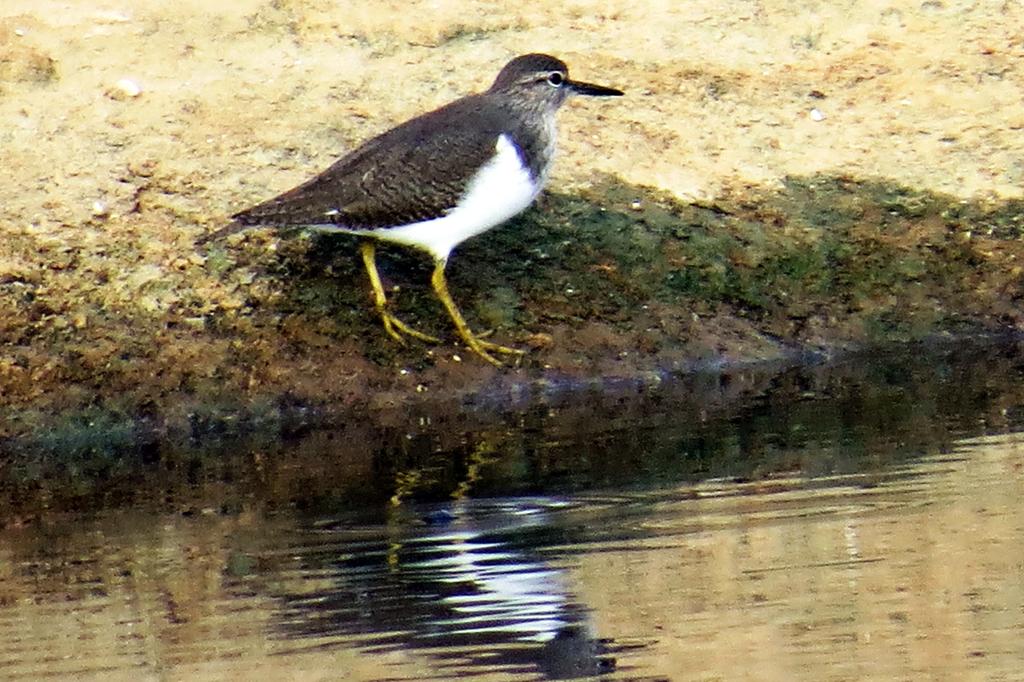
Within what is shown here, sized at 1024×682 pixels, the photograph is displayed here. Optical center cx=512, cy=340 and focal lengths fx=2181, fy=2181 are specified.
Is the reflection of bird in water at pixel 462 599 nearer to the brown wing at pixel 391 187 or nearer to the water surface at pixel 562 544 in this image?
the water surface at pixel 562 544

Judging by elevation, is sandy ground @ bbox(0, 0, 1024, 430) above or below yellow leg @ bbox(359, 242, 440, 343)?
above

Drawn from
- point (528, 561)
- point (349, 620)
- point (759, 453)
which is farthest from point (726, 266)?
point (349, 620)

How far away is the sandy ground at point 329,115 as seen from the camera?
10.9m

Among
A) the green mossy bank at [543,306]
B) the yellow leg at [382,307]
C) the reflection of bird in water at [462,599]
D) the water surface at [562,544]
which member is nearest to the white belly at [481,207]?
the yellow leg at [382,307]

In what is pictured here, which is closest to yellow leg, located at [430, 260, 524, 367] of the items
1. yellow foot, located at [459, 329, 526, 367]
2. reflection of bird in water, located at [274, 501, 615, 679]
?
yellow foot, located at [459, 329, 526, 367]

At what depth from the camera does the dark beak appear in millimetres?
11461

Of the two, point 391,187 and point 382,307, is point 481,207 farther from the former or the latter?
point 382,307

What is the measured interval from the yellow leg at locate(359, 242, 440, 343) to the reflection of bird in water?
9.50 feet

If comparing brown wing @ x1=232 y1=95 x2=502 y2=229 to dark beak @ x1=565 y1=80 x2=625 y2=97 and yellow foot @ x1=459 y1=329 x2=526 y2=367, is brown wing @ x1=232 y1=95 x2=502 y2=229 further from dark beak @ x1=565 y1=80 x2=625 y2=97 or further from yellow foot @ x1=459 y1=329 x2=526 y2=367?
dark beak @ x1=565 y1=80 x2=625 y2=97

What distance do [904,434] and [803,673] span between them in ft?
11.5

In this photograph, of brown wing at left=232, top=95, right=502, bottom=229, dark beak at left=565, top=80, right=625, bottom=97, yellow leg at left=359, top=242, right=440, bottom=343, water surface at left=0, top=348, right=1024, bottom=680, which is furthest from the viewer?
dark beak at left=565, top=80, right=625, bottom=97

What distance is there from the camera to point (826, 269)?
11.7m

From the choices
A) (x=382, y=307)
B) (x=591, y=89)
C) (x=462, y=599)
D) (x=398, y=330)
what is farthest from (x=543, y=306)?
(x=462, y=599)

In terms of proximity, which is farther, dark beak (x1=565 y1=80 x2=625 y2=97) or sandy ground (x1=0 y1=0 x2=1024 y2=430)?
dark beak (x1=565 y1=80 x2=625 y2=97)
